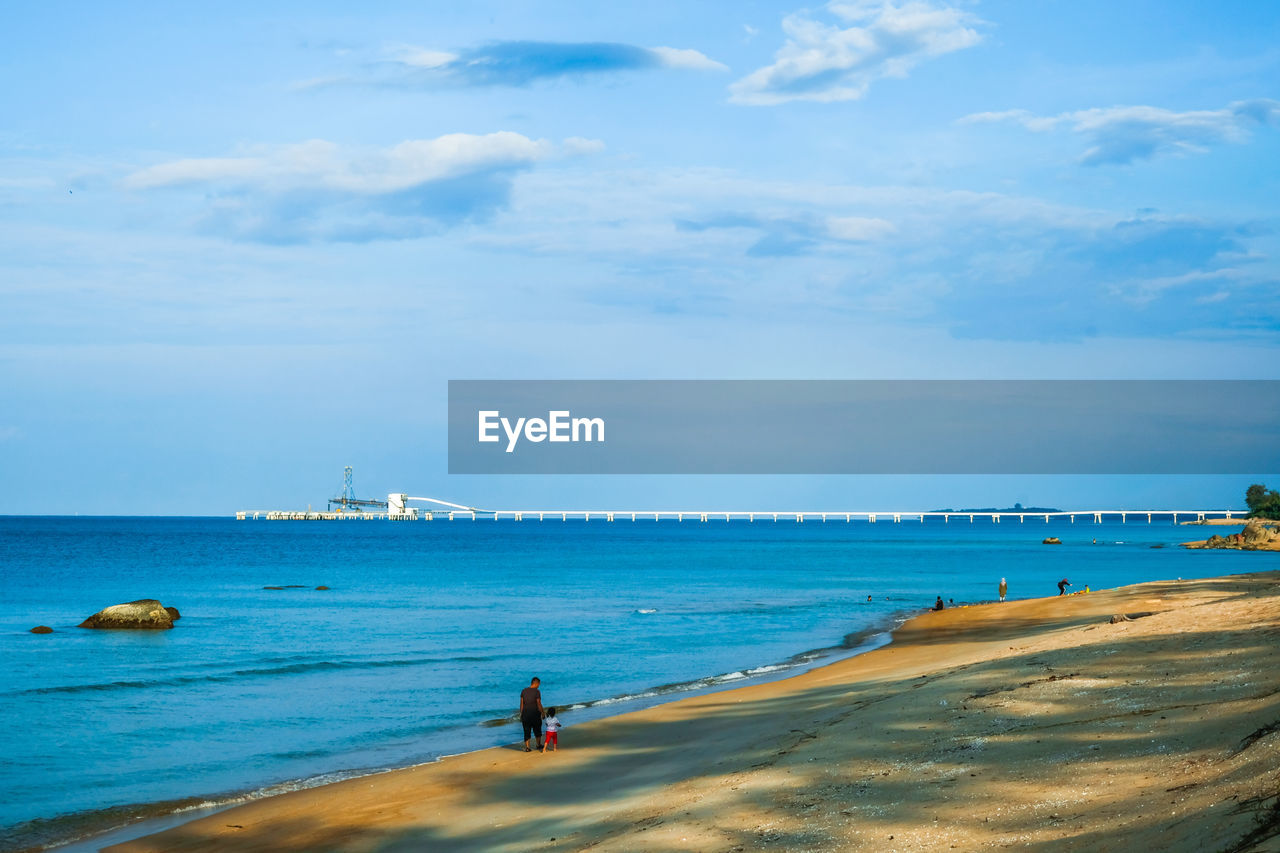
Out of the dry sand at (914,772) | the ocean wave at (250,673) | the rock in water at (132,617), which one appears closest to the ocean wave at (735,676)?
the dry sand at (914,772)

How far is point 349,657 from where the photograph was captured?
39.2 meters

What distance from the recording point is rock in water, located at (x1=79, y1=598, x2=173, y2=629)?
4741cm

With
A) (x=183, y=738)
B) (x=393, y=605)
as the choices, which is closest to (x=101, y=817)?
(x=183, y=738)

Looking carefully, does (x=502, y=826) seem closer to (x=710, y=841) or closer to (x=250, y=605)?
(x=710, y=841)

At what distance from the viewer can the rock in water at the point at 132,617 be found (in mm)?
47406

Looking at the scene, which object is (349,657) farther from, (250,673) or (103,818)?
(103,818)

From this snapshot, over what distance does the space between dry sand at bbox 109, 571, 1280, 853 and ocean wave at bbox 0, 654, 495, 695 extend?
13929 mm

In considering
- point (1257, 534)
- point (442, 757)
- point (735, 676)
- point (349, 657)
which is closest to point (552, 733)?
point (442, 757)

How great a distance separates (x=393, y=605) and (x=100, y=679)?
27790mm

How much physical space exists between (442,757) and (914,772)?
1181 cm

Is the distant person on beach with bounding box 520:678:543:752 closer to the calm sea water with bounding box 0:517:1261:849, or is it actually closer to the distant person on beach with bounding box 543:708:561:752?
the distant person on beach with bounding box 543:708:561:752

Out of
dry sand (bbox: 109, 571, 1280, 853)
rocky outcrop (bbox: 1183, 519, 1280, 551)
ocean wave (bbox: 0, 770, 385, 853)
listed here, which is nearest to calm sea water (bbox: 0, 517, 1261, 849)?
ocean wave (bbox: 0, 770, 385, 853)

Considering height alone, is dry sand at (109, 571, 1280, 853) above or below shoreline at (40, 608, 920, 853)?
above

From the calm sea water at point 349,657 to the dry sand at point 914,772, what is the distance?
3.24 meters
